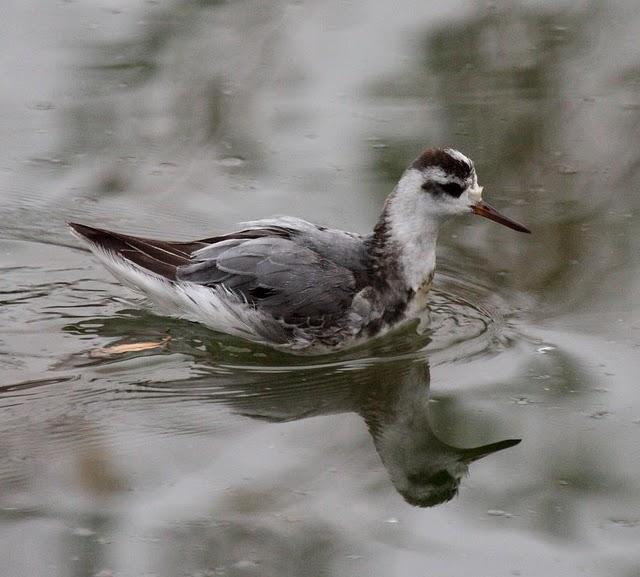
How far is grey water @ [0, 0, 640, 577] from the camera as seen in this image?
6.57 m

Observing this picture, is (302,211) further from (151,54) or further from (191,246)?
(151,54)

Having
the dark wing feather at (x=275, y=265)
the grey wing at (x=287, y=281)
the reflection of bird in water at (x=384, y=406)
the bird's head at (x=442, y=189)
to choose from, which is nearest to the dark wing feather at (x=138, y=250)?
the dark wing feather at (x=275, y=265)

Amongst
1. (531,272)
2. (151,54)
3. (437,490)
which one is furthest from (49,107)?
(437,490)

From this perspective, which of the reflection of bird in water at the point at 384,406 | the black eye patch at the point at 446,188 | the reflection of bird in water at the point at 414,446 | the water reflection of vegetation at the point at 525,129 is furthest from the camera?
the water reflection of vegetation at the point at 525,129

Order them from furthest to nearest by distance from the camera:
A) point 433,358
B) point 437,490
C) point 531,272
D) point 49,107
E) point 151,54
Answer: point 151,54 → point 49,107 → point 531,272 → point 433,358 → point 437,490

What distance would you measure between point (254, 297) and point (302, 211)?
1.59m

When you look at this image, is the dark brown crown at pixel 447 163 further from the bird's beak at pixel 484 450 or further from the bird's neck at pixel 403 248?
the bird's beak at pixel 484 450

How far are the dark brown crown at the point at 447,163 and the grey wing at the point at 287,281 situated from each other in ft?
2.84

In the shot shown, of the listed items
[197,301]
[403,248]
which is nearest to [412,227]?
[403,248]

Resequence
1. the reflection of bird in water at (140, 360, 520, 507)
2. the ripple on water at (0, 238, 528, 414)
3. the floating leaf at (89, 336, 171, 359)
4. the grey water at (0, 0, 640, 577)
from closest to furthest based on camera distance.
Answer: the grey water at (0, 0, 640, 577) → the reflection of bird in water at (140, 360, 520, 507) → the ripple on water at (0, 238, 528, 414) → the floating leaf at (89, 336, 171, 359)

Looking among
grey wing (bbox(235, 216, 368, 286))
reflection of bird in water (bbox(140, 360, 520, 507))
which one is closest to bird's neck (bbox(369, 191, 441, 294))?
grey wing (bbox(235, 216, 368, 286))

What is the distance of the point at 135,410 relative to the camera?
7629 mm

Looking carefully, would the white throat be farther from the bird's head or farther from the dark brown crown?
the dark brown crown

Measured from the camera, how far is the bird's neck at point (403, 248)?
8586 mm
